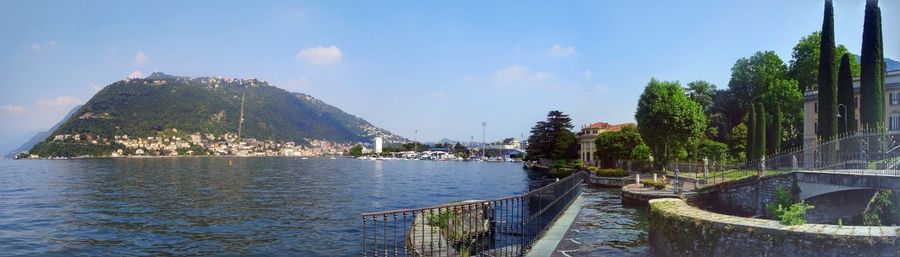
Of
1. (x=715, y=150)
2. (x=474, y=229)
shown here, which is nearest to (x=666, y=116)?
(x=715, y=150)

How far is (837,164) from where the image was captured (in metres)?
19.8

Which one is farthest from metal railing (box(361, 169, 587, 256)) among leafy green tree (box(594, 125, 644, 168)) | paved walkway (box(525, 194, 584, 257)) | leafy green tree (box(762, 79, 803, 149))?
leafy green tree (box(594, 125, 644, 168))

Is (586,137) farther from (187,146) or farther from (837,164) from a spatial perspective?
(187,146)

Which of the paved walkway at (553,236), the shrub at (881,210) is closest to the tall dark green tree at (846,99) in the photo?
the shrub at (881,210)

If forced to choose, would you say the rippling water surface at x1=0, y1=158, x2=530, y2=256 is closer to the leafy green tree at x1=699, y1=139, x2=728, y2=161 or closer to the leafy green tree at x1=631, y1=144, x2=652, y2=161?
the leafy green tree at x1=699, y1=139, x2=728, y2=161

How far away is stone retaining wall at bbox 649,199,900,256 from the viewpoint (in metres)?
8.68

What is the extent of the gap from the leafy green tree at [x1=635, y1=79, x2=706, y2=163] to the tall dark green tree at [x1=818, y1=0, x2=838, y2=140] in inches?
648

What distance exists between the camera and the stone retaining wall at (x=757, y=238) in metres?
8.68

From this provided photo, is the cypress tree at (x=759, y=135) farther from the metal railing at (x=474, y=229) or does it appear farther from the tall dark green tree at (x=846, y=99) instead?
the metal railing at (x=474, y=229)

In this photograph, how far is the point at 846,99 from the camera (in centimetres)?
2845

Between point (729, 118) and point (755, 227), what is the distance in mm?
65460

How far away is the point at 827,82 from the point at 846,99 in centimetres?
143

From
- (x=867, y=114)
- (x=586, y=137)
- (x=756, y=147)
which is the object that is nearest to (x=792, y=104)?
(x=756, y=147)

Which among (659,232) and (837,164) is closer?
(659,232)
